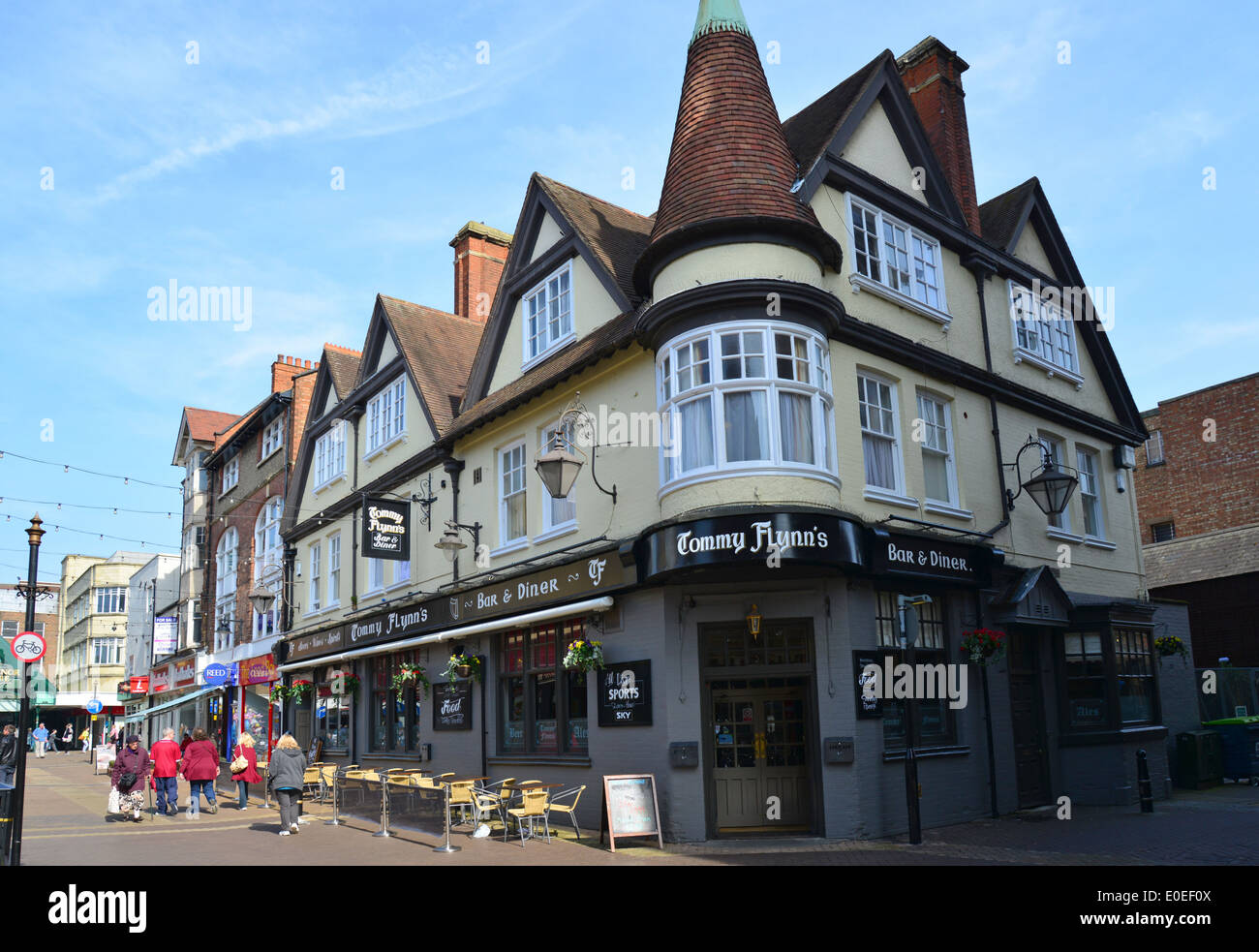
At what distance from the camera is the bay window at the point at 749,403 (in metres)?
13.0

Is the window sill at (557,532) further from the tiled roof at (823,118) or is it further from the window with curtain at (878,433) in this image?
the tiled roof at (823,118)

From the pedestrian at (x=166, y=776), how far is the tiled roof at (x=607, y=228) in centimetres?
1265

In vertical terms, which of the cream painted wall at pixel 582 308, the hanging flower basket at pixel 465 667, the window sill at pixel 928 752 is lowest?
the window sill at pixel 928 752

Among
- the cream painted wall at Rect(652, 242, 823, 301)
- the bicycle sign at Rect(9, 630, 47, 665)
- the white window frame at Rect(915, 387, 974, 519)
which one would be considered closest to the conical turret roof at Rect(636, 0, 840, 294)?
the cream painted wall at Rect(652, 242, 823, 301)

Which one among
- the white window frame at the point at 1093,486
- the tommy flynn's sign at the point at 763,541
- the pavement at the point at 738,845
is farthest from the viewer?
the white window frame at the point at 1093,486

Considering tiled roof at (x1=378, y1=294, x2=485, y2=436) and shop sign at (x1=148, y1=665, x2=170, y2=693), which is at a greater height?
tiled roof at (x1=378, y1=294, x2=485, y2=436)

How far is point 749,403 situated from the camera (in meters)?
13.1

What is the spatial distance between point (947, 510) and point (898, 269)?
12.9ft

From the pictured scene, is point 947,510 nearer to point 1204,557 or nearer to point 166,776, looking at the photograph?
point 166,776

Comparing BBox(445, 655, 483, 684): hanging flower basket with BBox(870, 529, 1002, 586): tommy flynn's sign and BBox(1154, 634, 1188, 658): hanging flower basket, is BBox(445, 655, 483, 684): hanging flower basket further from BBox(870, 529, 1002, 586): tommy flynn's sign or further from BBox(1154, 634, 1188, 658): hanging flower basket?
BBox(1154, 634, 1188, 658): hanging flower basket

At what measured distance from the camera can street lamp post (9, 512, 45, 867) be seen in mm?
11078

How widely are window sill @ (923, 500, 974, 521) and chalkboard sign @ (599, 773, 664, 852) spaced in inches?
230

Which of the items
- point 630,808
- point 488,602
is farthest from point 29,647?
point 630,808

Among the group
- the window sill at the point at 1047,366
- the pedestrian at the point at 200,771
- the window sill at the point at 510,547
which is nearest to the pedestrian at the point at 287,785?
the pedestrian at the point at 200,771
